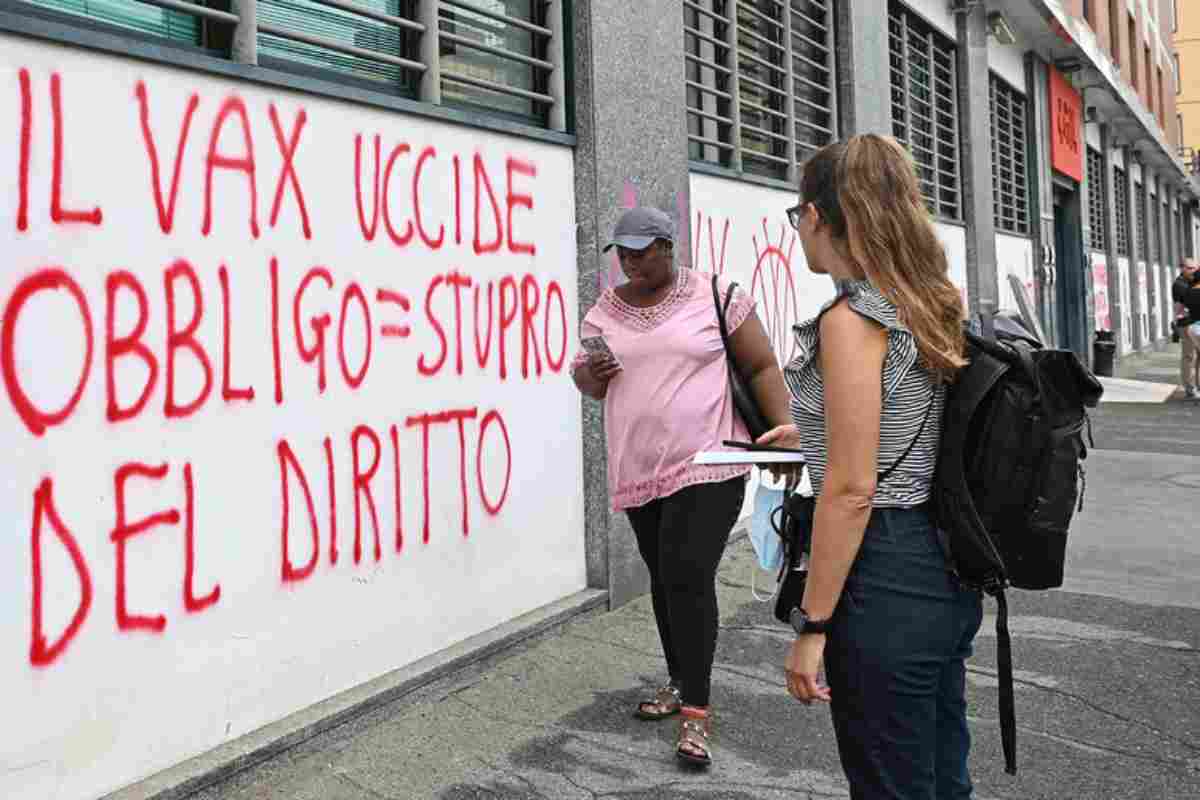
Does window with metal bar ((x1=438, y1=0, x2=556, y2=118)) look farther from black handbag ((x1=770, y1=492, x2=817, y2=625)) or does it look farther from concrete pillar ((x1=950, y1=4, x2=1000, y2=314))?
concrete pillar ((x1=950, y1=4, x2=1000, y2=314))

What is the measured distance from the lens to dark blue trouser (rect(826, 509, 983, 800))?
2.19 metres

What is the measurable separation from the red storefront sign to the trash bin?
2396mm

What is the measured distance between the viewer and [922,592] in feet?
7.23

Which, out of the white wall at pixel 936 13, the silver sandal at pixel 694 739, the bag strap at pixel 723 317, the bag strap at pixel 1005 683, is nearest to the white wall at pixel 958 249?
the white wall at pixel 936 13

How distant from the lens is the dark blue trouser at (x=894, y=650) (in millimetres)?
2189

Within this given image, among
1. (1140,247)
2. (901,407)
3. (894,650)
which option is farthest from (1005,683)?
(1140,247)

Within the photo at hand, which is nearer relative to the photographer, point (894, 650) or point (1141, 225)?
point (894, 650)

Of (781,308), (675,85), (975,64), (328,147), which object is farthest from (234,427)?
(975,64)

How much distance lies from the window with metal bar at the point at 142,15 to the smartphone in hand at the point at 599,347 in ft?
5.03

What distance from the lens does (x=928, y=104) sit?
37.3 feet

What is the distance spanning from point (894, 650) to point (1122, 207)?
79.8 feet

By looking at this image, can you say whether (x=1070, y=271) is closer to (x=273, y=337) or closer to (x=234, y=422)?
(x=273, y=337)

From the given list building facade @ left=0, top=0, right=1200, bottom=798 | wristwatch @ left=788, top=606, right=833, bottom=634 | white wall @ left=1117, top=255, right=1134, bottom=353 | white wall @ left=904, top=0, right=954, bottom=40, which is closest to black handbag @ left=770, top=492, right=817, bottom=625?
wristwatch @ left=788, top=606, right=833, bottom=634

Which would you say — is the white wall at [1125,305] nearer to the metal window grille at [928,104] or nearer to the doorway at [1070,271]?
the doorway at [1070,271]
